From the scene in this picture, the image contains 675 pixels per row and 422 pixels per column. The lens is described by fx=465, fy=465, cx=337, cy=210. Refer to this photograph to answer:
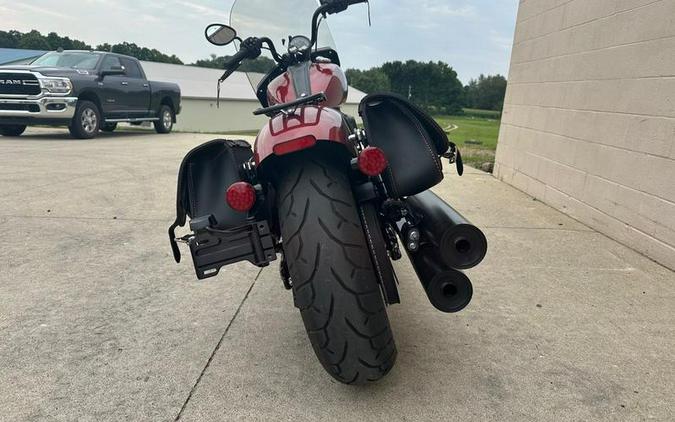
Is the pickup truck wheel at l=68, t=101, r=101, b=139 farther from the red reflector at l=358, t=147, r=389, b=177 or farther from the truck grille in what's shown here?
the red reflector at l=358, t=147, r=389, b=177

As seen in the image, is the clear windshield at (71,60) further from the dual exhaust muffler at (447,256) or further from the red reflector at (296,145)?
the dual exhaust muffler at (447,256)

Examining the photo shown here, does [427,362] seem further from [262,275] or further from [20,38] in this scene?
[20,38]

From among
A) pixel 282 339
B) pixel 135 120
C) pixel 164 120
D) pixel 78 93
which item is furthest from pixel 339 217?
pixel 164 120

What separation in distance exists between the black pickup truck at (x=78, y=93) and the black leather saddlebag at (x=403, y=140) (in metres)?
9.37

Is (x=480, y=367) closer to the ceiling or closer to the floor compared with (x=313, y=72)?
closer to the floor

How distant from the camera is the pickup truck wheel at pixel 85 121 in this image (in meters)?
9.89

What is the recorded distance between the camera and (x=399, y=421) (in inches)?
73.2

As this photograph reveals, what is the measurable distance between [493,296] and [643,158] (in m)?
2.19

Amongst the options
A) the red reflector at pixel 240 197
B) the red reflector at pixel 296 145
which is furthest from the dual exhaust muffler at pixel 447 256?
the red reflector at pixel 240 197

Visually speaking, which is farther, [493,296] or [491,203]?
[491,203]

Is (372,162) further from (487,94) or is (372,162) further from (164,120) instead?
(487,94)

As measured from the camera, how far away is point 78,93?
9.64 m

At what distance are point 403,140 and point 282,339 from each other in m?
1.25

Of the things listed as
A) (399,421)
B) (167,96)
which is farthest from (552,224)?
(167,96)
